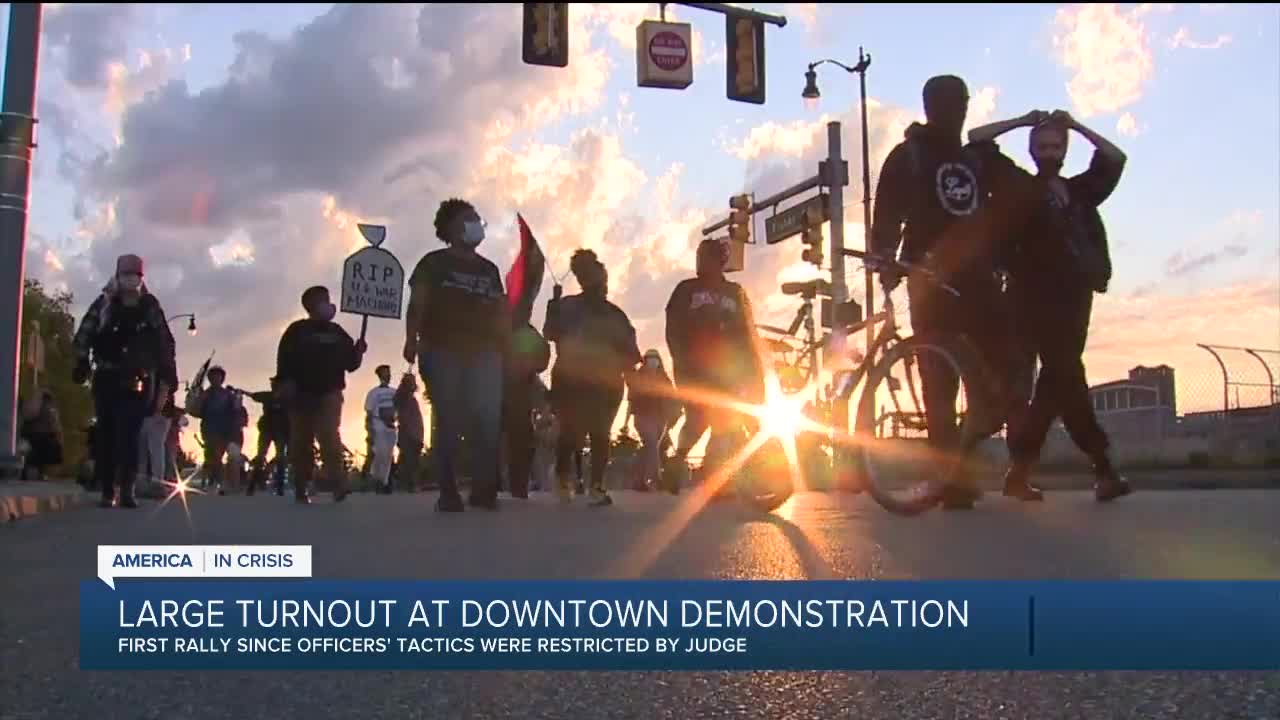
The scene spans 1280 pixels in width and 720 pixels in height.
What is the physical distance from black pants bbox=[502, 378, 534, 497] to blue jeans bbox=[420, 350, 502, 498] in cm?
206

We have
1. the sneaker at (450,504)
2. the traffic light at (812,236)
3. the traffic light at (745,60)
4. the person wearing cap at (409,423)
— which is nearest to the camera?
the sneaker at (450,504)

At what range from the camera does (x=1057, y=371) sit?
294 inches

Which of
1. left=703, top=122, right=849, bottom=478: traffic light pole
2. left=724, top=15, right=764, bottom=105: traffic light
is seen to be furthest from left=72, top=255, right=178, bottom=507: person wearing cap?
left=703, top=122, right=849, bottom=478: traffic light pole

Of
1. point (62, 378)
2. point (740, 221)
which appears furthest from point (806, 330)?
point (62, 378)

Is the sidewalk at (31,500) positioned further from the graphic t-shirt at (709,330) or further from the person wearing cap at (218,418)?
the person wearing cap at (218,418)

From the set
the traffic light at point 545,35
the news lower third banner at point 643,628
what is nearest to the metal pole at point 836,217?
the traffic light at point 545,35

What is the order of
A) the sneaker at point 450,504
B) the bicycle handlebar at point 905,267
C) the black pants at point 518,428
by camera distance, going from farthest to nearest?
the black pants at point 518,428 → the sneaker at point 450,504 → the bicycle handlebar at point 905,267

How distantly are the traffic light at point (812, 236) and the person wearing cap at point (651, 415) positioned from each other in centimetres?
980

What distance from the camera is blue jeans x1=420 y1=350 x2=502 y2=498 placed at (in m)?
8.88

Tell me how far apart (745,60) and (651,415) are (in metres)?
6.82

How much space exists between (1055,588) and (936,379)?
327 centimetres

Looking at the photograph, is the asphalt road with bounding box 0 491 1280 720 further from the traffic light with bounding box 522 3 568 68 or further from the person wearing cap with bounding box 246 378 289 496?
the traffic light with bounding box 522 3 568 68

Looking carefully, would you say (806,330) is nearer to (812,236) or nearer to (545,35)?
(812,236)

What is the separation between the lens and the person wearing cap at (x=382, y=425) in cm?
1798
